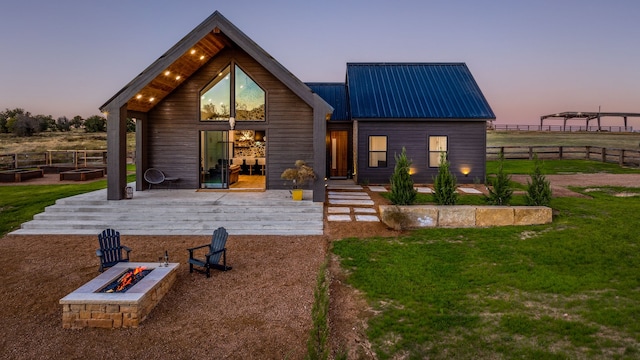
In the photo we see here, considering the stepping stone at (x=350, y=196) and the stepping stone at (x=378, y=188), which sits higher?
the stepping stone at (x=378, y=188)

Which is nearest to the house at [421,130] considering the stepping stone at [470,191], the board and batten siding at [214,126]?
the stepping stone at [470,191]

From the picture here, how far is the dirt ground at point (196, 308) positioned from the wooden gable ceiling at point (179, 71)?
5725 mm

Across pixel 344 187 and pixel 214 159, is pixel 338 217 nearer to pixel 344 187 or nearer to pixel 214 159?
pixel 344 187

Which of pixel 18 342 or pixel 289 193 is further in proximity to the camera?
pixel 289 193

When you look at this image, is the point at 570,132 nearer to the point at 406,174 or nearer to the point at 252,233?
the point at 406,174

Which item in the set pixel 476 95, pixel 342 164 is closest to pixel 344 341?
pixel 342 164

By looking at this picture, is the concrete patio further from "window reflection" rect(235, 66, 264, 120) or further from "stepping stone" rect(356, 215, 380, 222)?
"window reflection" rect(235, 66, 264, 120)

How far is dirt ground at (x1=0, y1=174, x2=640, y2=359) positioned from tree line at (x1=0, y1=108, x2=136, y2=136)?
127ft

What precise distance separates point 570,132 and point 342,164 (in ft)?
136

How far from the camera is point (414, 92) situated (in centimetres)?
1781

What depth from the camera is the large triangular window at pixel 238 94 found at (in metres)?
13.4

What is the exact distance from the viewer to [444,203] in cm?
1012

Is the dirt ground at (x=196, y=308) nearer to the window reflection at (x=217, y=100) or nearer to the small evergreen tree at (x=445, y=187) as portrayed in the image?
Answer: the small evergreen tree at (x=445, y=187)

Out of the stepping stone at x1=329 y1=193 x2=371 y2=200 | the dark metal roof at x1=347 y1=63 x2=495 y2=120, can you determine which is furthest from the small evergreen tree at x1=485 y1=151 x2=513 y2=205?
the dark metal roof at x1=347 y1=63 x2=495 y2=120
